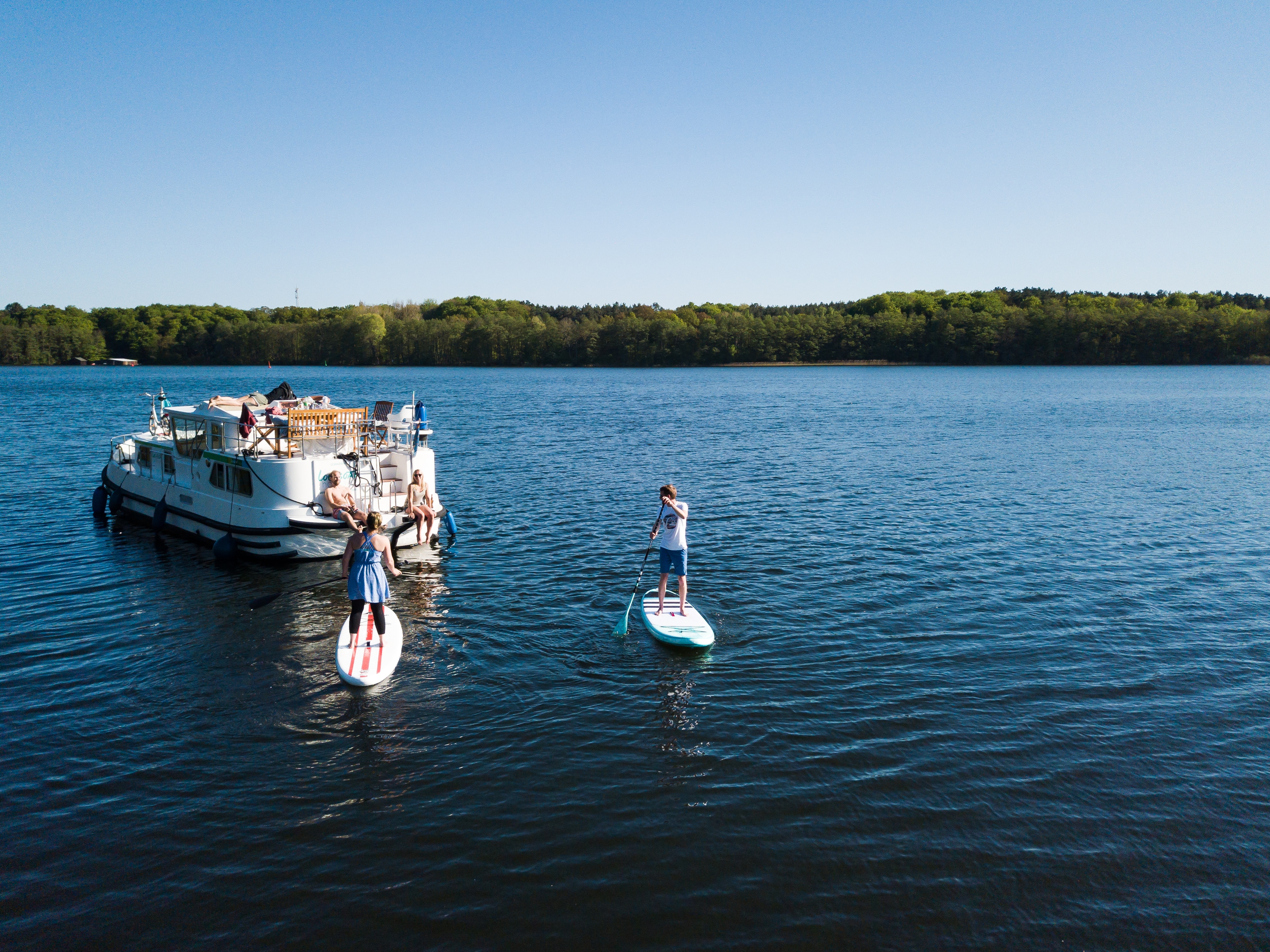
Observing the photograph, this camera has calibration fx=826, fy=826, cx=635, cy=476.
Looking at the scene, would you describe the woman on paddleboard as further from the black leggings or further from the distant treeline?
the distant treeline

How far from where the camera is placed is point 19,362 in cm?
15300

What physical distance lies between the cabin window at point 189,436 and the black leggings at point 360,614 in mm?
12309

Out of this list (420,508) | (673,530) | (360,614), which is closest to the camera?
(360,614)

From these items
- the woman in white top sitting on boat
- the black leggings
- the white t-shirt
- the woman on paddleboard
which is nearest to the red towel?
the woman in white top sitting on boat

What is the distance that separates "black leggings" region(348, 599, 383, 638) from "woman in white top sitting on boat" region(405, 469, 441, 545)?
7.39 meters

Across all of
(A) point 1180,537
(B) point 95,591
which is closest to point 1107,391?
(A) point 1180,537

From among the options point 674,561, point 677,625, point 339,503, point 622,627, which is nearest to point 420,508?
point 339,503

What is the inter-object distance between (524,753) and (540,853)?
2188 mm

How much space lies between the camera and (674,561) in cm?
1582

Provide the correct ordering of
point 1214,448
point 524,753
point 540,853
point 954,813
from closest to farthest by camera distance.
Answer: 1. point 540,853
2. point 954,813
3. point 524,753
4. point 1214,448

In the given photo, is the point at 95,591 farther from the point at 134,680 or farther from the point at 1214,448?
the point at 1214,448

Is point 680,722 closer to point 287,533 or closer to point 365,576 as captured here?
point 365,576

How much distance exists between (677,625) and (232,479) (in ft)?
43.8

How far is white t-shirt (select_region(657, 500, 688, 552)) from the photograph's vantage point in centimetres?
1559
